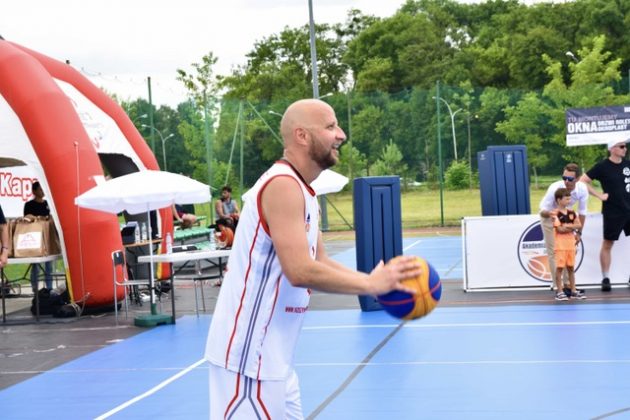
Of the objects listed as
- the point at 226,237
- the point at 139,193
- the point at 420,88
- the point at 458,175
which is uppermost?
the point at 420,88

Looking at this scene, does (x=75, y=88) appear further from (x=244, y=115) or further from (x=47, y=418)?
(x=244, y=115)

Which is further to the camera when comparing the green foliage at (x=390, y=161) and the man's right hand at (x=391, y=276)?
the green foliage at (x=390, y=161)

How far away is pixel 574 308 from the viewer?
528 inches

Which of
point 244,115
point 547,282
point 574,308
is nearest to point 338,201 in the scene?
point 244,115

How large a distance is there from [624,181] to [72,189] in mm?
8186

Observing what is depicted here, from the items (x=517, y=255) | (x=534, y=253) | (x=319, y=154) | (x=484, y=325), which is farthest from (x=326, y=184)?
(x=319, y=154)

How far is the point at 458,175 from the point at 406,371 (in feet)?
73.8

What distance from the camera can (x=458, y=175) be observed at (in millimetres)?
31734

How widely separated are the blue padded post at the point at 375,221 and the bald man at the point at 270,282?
959cm

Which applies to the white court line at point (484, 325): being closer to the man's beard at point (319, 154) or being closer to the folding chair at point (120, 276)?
the folding chair at point (120, 276)

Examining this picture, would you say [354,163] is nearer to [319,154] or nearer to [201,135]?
[201,135]

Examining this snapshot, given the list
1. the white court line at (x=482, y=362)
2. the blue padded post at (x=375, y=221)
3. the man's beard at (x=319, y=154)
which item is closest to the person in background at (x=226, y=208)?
the blue padded post at (x=375, y=221)

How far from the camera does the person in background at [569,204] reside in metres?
14.3

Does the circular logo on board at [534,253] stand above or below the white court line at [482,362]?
above
